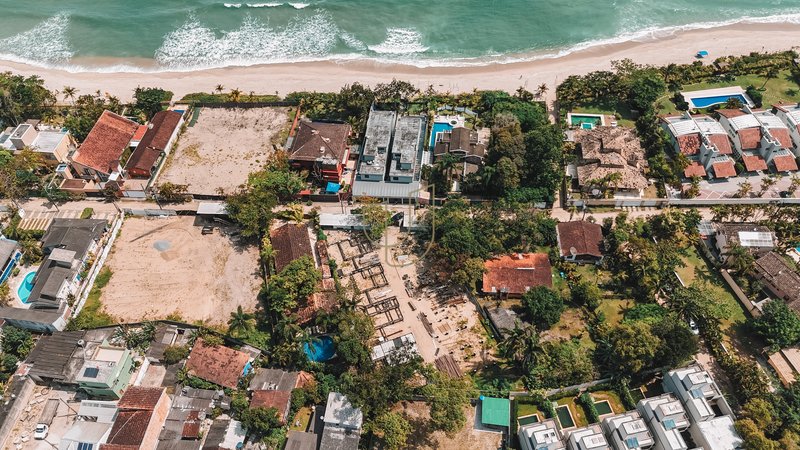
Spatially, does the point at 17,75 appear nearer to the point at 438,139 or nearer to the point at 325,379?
the point at 438,139

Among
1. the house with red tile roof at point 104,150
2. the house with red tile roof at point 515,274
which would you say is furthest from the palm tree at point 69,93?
the house with red tile roof at point 515,274

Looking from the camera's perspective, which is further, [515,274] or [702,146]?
[702,146]

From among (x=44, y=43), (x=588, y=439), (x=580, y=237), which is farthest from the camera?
(x=44, y=43)

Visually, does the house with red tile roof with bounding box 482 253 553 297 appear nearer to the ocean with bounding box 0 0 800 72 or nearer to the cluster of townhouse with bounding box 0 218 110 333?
the ocean with bounding box 0 0 800 72

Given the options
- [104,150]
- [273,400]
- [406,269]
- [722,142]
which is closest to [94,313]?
[273,400]

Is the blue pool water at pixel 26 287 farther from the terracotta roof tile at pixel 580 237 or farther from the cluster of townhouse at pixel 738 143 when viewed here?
the cluster of townhouse at pixel 738 143

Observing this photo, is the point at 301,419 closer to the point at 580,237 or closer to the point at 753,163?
the point at 580,237

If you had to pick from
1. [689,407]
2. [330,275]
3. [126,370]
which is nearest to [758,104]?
[689,407]
